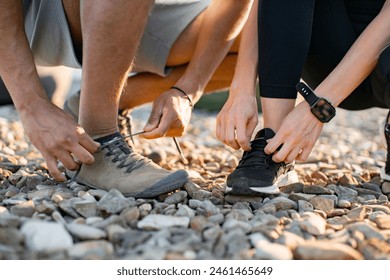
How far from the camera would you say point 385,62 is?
5.62ft

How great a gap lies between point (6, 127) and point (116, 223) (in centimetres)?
226

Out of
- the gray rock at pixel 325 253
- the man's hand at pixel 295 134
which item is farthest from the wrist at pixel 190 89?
the gray rock at pixel 325 253

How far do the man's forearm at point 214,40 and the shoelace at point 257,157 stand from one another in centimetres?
49

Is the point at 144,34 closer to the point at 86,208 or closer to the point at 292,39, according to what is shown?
the point at 292,39

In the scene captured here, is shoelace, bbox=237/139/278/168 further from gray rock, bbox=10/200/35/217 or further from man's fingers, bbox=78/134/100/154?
gray rock, bbox=10/200/35/217

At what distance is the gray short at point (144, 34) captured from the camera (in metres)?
2.01

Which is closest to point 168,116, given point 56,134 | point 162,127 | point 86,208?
point 162,127

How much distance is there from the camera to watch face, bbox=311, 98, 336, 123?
1.68 metres

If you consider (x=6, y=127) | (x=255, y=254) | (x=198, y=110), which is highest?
(x=255, y=254)

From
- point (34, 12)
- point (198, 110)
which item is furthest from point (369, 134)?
point (34, 12)

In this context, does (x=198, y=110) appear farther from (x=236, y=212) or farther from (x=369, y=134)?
(x=236, y=212)

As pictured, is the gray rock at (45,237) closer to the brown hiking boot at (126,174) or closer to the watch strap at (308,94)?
the brown hiking boot at (126,174)

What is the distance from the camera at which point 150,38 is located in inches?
89.7
